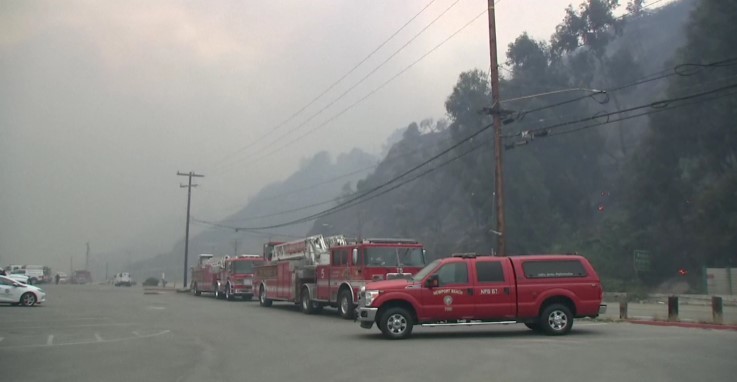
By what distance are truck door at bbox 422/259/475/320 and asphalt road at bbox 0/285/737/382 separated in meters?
0.61

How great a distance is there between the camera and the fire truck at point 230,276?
3919 cm

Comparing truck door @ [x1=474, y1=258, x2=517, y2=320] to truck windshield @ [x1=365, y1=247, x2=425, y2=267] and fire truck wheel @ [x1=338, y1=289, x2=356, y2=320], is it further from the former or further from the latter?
fire truck wheel @ [x1=338, y1=289, x2=356, y2=320]

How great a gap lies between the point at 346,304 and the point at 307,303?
3.97 m

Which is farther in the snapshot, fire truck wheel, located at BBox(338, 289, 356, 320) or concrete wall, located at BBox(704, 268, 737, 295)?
concrete wall, located at BBox(704, 268, 737, 295)

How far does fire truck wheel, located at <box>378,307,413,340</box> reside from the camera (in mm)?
15844

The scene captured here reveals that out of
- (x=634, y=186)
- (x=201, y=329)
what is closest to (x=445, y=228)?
(x=634, y=186)

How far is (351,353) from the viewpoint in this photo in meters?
13.4

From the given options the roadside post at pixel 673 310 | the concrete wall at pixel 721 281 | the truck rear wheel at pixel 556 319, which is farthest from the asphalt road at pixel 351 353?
the concrete wall at pixel 721 281

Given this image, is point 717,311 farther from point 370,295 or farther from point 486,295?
point 370,295

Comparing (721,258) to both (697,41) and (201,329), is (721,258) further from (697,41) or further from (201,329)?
(201,329)

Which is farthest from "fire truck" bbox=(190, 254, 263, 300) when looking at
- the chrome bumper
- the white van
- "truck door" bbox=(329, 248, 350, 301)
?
the white van

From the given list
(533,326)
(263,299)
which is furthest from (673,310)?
(263,299)

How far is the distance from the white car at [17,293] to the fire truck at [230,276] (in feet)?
38.7

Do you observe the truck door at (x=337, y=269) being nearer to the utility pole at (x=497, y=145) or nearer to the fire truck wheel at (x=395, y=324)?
the utility pole at (x=497, y=145)
